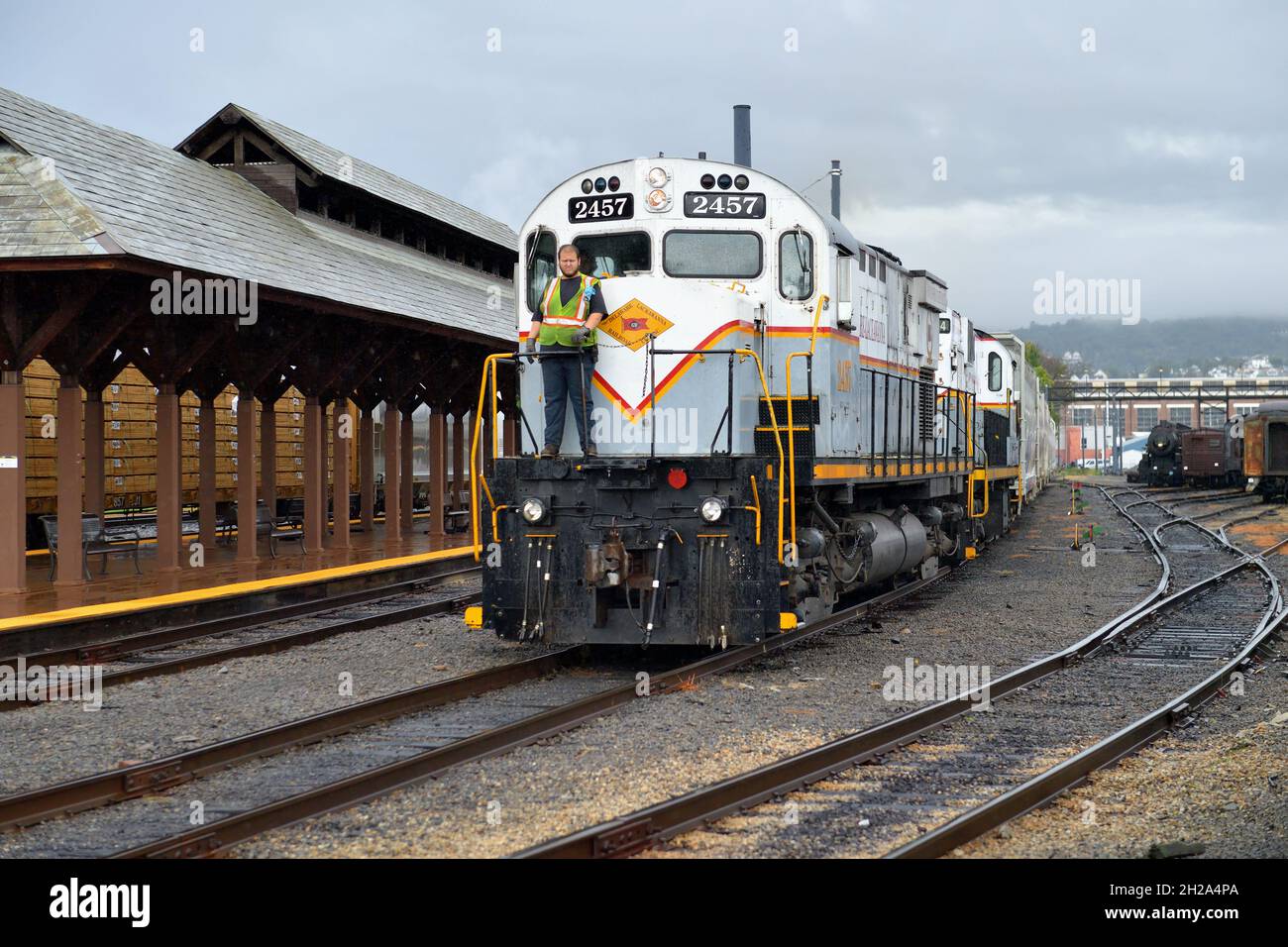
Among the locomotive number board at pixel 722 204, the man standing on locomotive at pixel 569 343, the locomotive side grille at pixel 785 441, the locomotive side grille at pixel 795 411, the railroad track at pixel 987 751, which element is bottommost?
the railroad track at pixel 987 751

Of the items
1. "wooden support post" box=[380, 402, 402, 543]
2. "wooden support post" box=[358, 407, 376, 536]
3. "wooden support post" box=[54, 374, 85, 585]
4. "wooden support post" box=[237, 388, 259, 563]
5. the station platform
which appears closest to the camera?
the station platform

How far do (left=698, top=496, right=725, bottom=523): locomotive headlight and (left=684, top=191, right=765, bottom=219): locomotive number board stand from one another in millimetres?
2393

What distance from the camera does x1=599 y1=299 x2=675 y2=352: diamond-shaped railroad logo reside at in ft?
32.7

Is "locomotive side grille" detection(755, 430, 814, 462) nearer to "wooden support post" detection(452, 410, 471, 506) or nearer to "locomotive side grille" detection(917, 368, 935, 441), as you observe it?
"locomotive side grille" detection(917, 368, 935, 441)

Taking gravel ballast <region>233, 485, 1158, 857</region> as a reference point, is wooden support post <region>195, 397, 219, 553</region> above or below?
above

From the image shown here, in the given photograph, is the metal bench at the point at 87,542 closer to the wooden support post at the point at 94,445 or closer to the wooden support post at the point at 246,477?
the wooden support post at the point at 246,477

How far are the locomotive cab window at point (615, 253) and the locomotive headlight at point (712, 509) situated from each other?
2.05 m

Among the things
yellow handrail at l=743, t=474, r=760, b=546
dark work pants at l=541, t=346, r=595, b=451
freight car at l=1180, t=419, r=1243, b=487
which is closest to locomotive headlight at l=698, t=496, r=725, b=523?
yellow handrail at l=743, t=474, r=760, b=546

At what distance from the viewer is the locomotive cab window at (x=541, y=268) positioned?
10.4 metres

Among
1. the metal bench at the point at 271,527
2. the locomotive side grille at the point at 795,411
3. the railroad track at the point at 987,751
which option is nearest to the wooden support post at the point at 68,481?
the metal bench at the point at 271,527

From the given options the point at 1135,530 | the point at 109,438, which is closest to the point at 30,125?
Result: the point at 109,438

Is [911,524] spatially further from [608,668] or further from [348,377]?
[348,377]

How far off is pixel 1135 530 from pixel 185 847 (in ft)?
78.8

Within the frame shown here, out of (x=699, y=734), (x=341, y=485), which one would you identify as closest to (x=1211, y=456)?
(x=341, y=485)
